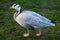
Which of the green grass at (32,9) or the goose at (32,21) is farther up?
the goose at (32,21)

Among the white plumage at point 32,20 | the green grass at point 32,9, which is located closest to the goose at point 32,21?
the white plumage at point 32,20

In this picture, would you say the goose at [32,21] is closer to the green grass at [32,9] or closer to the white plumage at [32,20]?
the white plumage at [32,20]

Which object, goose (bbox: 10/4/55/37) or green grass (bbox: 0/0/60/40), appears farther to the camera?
green grass (bbox: 0/0/60/40)

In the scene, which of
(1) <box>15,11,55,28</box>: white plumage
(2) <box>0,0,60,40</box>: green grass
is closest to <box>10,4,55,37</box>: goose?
(1) <box>15,11,55,28</box>: white plumage

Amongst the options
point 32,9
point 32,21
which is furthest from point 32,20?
point 32,9

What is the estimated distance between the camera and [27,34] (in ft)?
25.1

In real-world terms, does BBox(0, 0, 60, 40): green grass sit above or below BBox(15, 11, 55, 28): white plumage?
below

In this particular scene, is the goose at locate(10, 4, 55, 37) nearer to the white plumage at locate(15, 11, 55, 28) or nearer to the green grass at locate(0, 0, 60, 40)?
the white plumage at locate(15, 11, 55, 28)

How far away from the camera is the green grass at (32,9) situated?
7.62m

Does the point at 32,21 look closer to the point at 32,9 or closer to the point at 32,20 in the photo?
the point at 32,20

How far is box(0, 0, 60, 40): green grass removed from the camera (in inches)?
300

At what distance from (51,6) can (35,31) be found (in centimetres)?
230

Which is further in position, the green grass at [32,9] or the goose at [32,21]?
the green grass at [32,9]

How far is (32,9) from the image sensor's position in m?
9.62
